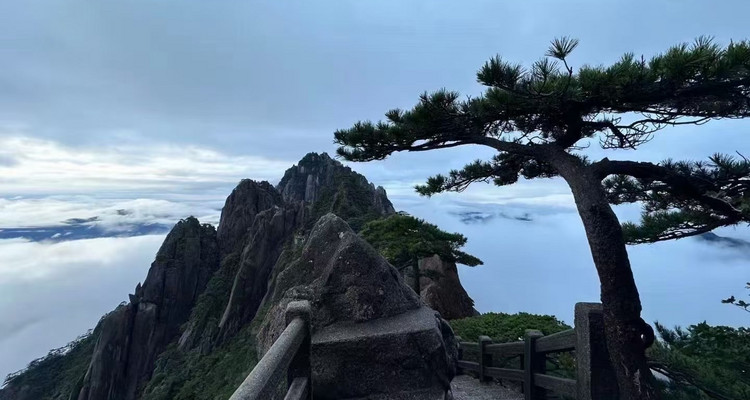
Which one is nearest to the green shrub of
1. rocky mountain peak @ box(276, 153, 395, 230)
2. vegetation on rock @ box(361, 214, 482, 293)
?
vegetation on rock @ box(361, 214, 482, 293)

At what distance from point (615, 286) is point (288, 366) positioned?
2.94m

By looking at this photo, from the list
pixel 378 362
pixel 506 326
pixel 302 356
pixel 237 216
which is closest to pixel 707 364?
pixel 378 362

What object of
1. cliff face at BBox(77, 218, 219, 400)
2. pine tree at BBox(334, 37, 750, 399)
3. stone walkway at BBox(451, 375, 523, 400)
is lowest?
cliff face at BBox(77, 218, 219, 400)

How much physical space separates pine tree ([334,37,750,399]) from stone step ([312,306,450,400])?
160 cm

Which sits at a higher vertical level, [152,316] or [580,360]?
[580,360]

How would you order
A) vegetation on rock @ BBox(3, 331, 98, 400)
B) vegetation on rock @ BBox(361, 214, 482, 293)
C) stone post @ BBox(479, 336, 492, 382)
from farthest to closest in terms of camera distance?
1. vegetation on rock @ BBox(3, 331, 98, 400)
2. vegetation on rock @ BBox(361, 214, 482, 293)
3. stone post @ BBox(479, 336, 492, 382)

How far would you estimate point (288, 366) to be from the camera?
2438 mm

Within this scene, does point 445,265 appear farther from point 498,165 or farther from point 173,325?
point 173,325

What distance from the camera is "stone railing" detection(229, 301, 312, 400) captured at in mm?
1713

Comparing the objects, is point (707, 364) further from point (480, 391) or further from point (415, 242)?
point (415, 242)

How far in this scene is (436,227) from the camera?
1427 centimetres

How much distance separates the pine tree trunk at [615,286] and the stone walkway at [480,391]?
3.32 meters

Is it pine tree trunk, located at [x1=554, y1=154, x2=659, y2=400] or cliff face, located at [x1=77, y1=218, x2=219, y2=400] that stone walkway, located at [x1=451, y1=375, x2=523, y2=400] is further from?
cliff face, located at [x1=77, y1=218, x2=219, y2=400]

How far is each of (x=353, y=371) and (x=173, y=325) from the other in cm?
4309
